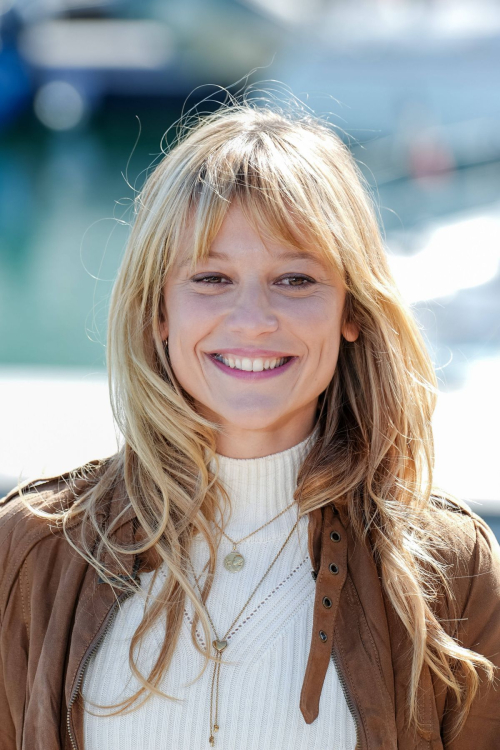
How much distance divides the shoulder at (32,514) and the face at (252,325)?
1.11ft

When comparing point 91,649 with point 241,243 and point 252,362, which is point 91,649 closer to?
point 252,362

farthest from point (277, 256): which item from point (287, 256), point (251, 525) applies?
point (251, 525)

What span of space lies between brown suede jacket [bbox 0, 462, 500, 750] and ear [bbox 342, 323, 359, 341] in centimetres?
34

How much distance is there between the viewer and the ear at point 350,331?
1.66 m

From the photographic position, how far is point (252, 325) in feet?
4.82

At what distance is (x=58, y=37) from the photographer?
13.3 meters

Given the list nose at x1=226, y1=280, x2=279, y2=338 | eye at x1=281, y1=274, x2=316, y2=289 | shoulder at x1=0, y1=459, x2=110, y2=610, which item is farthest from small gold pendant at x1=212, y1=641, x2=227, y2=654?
eye at x1=281, y1=274, x2=316, y2=289

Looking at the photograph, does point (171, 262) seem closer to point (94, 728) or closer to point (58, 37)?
point (94, 728)

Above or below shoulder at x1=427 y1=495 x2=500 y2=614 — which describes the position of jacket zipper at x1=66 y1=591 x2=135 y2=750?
below

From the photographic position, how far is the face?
4.89 ft

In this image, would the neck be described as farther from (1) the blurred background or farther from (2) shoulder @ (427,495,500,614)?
(1) the blurred background

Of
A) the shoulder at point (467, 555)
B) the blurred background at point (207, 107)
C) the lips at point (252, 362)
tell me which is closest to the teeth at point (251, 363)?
the lips at point (252, 362)

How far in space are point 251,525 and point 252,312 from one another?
1.43 feet

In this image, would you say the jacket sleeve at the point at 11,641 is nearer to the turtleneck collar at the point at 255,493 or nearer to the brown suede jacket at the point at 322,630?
the brown suede jacket at the point at 322,630
